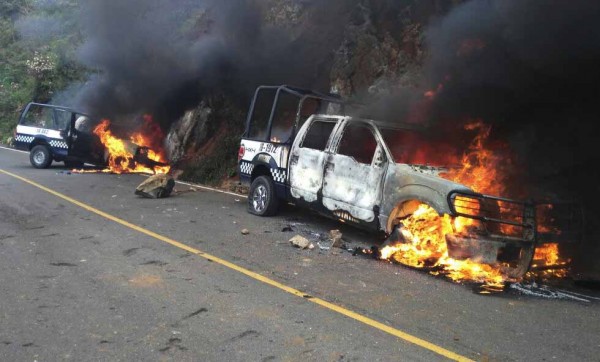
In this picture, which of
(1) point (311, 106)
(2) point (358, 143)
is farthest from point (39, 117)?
(2) point (358, 143)

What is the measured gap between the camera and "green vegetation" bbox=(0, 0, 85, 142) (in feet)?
83.0

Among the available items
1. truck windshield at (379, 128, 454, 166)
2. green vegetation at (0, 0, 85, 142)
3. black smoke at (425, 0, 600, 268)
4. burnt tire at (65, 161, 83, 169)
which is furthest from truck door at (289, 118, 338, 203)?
green vegetation at (0, 0, 85, 142)

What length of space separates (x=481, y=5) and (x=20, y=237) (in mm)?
7177

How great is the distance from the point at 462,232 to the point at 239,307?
98.2 inches

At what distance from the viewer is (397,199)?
573 cm

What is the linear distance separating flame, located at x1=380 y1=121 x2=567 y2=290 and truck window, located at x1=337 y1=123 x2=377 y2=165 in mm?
1018

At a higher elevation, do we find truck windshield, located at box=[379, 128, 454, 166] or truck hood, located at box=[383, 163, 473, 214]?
truck windshield, located at box=[379, 128, 454, 166]

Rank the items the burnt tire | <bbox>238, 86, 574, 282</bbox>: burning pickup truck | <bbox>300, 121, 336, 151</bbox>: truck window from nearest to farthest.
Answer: <bbox>238, 86, 574, 282</bbox>: burning pickup truck
<bbox>300, 121, 336, 151</bbox>: truck window
the burnt tire

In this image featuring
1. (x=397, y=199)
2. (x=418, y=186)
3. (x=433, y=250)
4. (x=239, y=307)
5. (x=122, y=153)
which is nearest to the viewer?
(x=239, y=307)

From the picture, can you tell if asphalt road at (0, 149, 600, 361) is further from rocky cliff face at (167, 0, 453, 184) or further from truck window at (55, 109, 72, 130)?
truck window at (55, 109, 72, 130)

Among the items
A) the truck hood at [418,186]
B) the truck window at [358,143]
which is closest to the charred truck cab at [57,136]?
Answer: the truck window at [358,143]

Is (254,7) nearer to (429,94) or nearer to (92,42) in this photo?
(92,42)

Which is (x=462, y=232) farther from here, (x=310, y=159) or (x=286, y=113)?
(x=286, y=113)

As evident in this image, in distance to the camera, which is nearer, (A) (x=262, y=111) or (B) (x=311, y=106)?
(B) (x=311, y=106)
